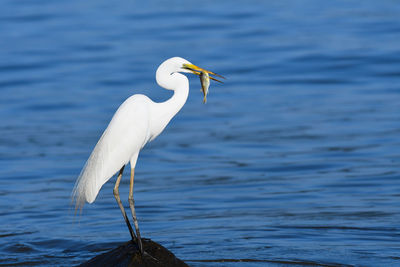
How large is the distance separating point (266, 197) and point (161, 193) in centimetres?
131

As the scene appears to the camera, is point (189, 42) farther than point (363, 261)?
Yes

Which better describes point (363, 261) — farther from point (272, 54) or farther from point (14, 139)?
point (272, 54)

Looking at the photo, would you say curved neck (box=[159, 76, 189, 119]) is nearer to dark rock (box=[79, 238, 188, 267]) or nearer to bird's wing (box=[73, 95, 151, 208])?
bird's wing (box=[73, 95, 151, 208])

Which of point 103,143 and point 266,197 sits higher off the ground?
point 103,143

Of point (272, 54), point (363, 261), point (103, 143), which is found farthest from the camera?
point (272, 54)

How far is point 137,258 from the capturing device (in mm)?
6480

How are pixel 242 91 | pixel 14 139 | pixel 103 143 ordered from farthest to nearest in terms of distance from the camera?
pixel 242 91 → pixel 14 139 → pixel 103 143

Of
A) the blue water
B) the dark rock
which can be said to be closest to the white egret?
the dark rock

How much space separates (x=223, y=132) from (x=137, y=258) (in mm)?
6728

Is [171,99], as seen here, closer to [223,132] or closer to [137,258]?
[137,258]

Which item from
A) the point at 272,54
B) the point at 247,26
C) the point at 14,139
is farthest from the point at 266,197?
the point at 247,26

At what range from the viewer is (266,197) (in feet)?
32.8

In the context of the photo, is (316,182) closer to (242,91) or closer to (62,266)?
(62,266)

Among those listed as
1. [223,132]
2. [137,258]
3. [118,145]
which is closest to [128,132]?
[118,145]
